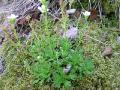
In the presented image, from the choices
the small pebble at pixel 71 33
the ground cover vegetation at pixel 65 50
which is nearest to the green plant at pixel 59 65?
the ground cover vegetation at pixel 65 50

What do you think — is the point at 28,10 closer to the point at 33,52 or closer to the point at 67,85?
the point at 33,52

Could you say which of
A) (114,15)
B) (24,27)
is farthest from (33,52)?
(114,15)

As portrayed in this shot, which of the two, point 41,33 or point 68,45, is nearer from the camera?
point 68,45

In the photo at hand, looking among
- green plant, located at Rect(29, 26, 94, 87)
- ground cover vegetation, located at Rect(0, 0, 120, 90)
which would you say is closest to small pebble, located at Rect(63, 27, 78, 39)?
ground cover vegetation, located at Rect(0, 0, 120, 90)

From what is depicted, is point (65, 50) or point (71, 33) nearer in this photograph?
point (65, 50)

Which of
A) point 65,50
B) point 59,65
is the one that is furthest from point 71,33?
point 59,65

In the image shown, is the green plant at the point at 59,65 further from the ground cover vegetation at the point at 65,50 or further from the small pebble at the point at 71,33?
the small pebble at the point at 71,33

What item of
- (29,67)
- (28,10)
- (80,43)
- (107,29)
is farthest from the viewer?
(28,10)

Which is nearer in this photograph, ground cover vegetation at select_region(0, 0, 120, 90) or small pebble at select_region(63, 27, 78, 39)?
ground cover vegetation at select_region(0, 0, 120, 90)

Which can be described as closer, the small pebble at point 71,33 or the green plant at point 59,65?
the green plant at point 59,65

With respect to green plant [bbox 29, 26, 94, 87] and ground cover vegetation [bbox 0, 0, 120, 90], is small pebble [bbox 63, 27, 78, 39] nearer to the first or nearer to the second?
ground cover vegetation [bbox 0, 0, 120, 90]

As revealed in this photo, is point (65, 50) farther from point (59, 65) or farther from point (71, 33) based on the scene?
point (71, 33)
